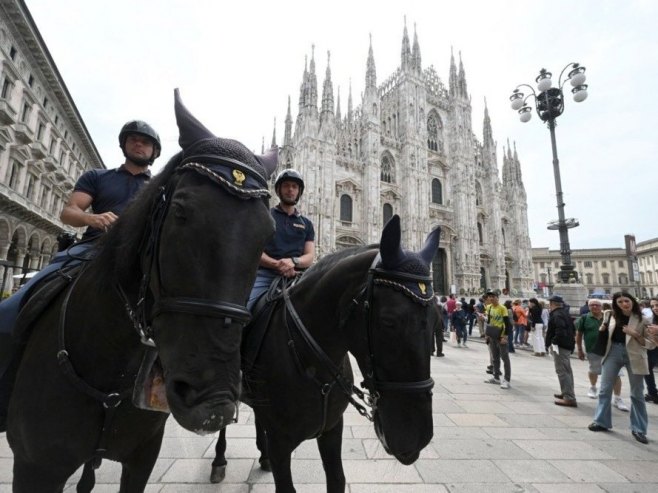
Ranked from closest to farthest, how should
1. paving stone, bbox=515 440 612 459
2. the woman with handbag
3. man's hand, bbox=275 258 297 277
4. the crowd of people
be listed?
man's hand, bbox=275 258 297 277
paving stone, bbox=515 440 612 459
the woman with handbag
the crowd of people

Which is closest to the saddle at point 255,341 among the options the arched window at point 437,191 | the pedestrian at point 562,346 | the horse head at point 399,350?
the horse head at point 399,350

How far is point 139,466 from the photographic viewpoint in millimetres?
1651

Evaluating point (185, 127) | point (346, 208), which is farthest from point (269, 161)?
point (346, 208)

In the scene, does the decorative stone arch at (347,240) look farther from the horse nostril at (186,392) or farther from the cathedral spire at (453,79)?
the horse nostril at (186,392)

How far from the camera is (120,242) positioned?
50.7 inches

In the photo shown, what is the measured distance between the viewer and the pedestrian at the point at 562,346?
570 cm

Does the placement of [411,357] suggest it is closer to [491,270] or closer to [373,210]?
[373,210]

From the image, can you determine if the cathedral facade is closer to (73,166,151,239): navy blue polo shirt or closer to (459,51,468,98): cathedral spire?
(459,51,468,98): cathedral spire

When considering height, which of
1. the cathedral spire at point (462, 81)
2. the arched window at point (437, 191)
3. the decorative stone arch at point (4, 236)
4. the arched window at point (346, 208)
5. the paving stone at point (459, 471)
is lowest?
the paving stone at point (459, 471)

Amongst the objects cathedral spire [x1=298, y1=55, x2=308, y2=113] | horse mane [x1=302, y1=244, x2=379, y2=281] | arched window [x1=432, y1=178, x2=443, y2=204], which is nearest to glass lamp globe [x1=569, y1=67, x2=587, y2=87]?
horse mane [x1=302, y1=244, x2=379, y2=281]

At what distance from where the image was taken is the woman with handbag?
4237 mm

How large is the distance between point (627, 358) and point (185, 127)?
640 cm

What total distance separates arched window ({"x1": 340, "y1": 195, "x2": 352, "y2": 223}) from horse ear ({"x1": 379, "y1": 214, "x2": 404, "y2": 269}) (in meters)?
28.7

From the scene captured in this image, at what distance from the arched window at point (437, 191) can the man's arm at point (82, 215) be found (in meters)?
36.3
